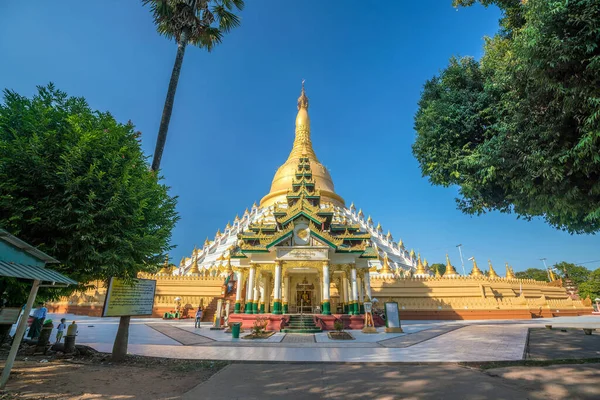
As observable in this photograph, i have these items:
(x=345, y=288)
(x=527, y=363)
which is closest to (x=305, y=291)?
(x=345, y=288)

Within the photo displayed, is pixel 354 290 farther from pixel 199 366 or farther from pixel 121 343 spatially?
pixel 121 343

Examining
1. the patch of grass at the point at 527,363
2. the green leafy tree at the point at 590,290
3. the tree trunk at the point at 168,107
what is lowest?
the patch of grass at the point at 527,363

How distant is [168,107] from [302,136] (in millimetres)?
43899

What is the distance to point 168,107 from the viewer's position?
10.2m

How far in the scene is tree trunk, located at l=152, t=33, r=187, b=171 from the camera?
31.3 ft

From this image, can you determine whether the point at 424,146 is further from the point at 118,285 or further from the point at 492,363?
the point at 118,285

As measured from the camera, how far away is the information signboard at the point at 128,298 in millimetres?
7461

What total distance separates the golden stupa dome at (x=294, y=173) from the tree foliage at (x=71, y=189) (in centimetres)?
3303

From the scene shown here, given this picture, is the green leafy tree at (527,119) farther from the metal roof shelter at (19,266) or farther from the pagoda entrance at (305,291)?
the pagoda entrance at (305,291)

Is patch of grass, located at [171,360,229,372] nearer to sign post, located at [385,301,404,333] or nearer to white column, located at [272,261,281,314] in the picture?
white column, located at [272,261,281,314]

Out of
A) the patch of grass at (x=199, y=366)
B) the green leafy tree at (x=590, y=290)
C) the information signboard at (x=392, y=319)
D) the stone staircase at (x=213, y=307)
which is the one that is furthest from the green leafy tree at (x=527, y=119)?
the green leafy tree at (x=590, y=290)

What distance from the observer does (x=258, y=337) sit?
12.5 metres

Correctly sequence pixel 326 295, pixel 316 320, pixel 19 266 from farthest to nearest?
pixel 326 295 → pixel 316 320 → pixel 19 266

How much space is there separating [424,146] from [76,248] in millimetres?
10859
